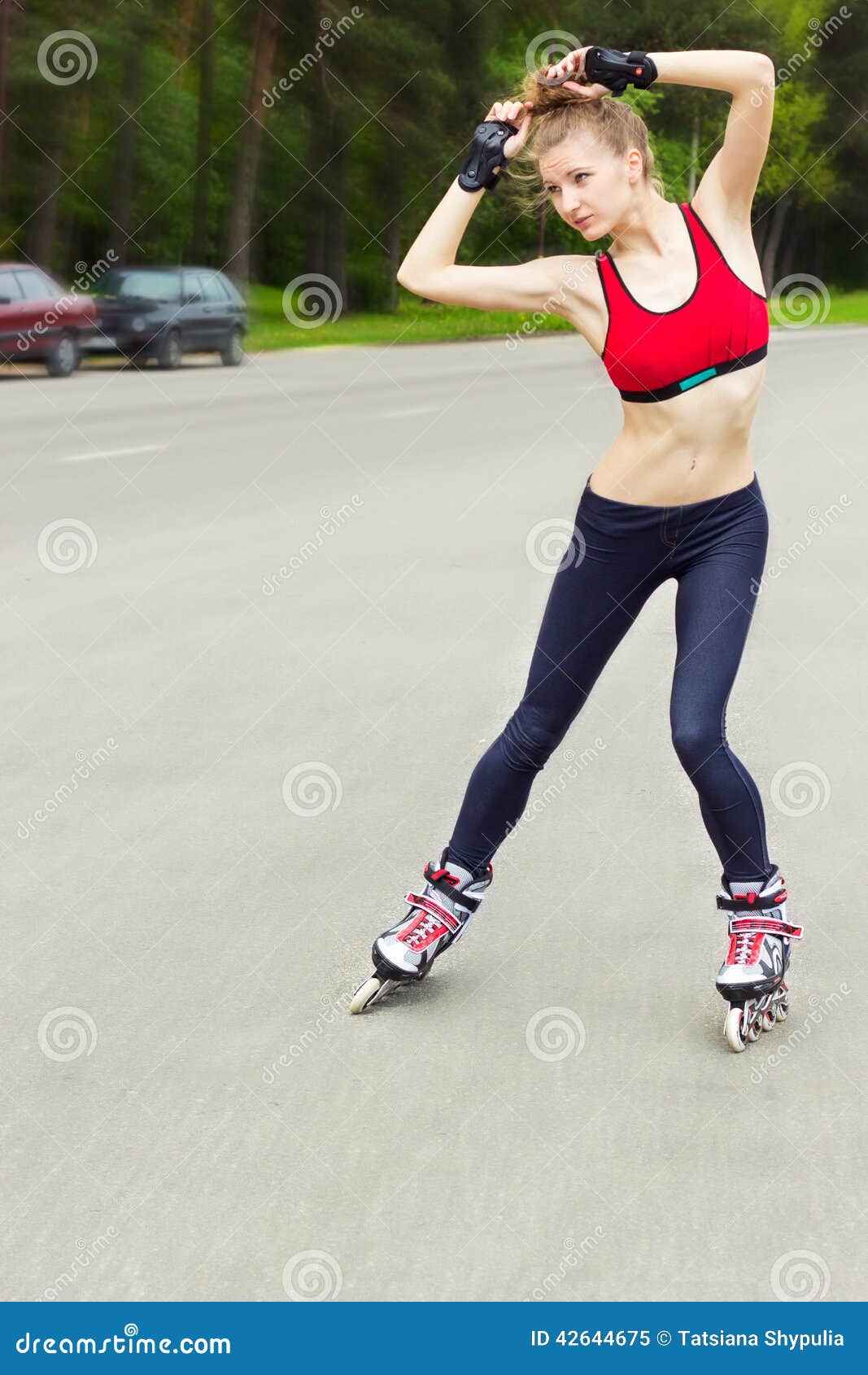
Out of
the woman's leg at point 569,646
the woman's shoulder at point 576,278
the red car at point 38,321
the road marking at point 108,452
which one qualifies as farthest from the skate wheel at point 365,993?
the red car at point 38,321

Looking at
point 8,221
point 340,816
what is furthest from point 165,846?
point 8,221

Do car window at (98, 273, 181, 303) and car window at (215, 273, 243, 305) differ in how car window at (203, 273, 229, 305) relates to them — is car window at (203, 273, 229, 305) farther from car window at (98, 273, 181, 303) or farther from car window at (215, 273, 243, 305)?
car window at (98, 273, 181, 303)

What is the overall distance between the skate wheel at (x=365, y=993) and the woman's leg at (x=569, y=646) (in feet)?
1.15

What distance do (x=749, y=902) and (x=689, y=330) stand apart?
1.24 m

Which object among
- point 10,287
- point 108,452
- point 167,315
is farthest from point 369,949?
point 167,315

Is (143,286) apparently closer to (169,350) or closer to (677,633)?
(169,350)

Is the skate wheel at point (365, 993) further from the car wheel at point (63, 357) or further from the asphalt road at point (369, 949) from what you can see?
the car wheel at point (63, 357)

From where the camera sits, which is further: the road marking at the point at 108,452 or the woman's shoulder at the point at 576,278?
the road marking at the point at 108,452

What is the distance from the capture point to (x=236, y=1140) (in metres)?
3.33

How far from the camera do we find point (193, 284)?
28.5 meters

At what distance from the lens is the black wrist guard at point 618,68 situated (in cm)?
359

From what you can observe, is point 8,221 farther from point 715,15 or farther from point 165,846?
point 165,846

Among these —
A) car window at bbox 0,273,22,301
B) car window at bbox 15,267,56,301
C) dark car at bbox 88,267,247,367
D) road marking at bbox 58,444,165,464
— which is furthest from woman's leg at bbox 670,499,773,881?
dark car at bbox 88,267,247,367

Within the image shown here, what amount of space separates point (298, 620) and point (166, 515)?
3356 mm
